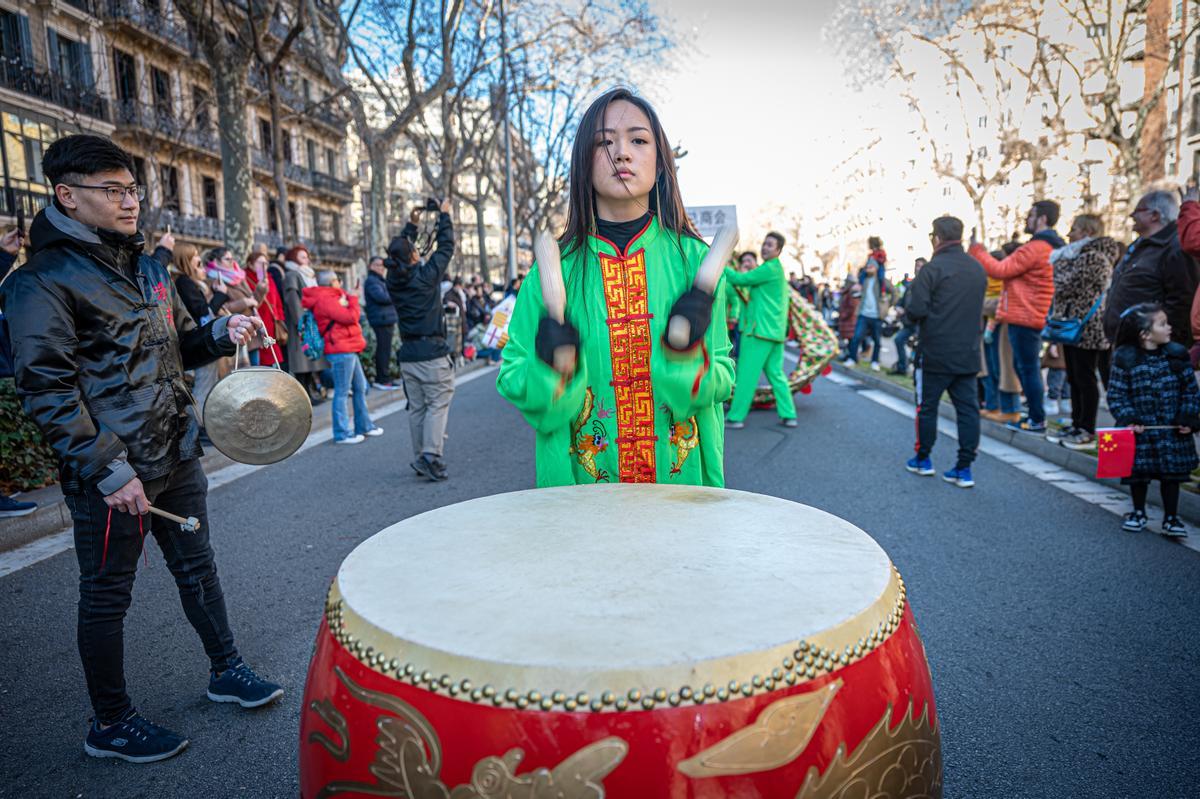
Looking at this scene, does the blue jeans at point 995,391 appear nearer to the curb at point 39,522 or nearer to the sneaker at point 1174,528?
the sneaker at point 1174,528

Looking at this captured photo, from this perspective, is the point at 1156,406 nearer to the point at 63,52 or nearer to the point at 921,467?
the point at 921,467

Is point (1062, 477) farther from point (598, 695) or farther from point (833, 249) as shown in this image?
point (833, 249)

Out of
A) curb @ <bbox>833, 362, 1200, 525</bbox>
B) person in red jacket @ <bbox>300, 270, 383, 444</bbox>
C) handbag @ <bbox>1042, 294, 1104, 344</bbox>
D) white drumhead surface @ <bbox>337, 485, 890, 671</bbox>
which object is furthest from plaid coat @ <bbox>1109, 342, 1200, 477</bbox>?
person in red jacket @ <bbox>300, 270, 383, 444</bbox>

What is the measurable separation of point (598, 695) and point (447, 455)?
19.9 ft

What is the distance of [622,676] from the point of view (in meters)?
1.02

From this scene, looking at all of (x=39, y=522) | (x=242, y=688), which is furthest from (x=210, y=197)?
(x=242, y=688)

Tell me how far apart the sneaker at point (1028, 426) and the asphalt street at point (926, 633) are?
3.93 feet

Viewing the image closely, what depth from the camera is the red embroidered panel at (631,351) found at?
1.93 metres

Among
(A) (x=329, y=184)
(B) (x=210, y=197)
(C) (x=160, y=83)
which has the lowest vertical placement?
(B) (x=210, y=197)

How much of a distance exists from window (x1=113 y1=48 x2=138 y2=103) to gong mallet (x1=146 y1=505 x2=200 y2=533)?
26474mm

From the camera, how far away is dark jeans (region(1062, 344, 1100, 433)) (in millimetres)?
6211

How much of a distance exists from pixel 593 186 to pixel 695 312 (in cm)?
56

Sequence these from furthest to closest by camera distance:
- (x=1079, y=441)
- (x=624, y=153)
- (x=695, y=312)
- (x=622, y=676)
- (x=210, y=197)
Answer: (x=210, y=197)
(x=1079, y=441)
(x=624, y=153)
(x=695, y=312)
(x=622, y=676)

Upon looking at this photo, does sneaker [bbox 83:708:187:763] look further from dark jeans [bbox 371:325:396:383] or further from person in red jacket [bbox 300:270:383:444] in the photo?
dark jeans [bbox 371:325:396:383]
